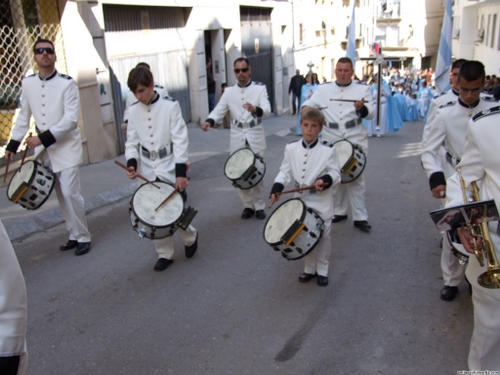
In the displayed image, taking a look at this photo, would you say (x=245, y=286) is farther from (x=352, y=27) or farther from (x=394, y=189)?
(x=352, y=27)

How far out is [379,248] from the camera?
5.95 metres

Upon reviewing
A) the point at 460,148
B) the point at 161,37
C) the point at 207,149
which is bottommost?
the point at 207,149

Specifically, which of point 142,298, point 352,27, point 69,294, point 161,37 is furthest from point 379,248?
point 352,27

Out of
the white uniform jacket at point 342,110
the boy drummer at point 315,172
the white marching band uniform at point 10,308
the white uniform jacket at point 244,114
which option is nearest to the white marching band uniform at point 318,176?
the boy drummer at point 315,172

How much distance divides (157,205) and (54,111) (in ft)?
5.52

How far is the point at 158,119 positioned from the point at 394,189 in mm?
4540

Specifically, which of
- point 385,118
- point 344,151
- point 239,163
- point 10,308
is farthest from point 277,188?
point 385,118

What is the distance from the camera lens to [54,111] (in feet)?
18.7

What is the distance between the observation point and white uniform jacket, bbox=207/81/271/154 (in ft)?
23.4

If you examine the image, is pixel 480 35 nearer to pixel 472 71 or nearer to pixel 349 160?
pixel 349 160

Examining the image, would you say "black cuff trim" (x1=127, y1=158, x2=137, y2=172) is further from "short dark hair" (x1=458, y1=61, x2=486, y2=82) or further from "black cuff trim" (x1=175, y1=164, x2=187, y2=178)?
"short dark hair" (x1=458, y1=61, x2=486, y2=82)

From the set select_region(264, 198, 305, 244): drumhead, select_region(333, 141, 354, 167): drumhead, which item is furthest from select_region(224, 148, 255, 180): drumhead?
select_region(264, 198, 305, 244): drumhead

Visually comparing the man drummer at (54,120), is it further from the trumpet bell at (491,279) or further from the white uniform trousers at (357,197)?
the trumpet bell at (491,279)

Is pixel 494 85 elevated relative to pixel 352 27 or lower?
lower
